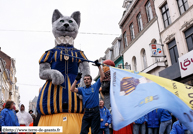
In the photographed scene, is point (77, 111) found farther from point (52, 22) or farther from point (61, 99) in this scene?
point (52, 22)

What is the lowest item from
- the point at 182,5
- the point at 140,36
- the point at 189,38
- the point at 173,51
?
the point at 173,51

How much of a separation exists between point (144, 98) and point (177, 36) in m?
11.3

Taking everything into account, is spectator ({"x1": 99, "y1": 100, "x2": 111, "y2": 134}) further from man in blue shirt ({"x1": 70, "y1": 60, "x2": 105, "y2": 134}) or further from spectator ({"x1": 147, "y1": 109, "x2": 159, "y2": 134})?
man in blue shirt ({"x1": 70, "y1": 60, "x2": 105, "y2": 134})

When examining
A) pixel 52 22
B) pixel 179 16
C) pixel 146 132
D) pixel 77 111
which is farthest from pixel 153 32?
pixel 77 111

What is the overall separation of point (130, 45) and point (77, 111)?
16.4 metres

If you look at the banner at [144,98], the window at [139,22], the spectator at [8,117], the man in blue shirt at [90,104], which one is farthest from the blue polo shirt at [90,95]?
the window at [139,22]

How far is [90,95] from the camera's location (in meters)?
3.69

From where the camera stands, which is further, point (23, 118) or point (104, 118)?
point (23, 118)

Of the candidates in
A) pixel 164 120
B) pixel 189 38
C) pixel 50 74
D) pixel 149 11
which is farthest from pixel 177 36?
pixel 50 74

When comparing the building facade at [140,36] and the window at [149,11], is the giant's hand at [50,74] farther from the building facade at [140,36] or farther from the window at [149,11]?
the window at [149,11]

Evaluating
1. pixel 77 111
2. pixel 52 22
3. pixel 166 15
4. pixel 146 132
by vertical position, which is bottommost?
pixel 146 132

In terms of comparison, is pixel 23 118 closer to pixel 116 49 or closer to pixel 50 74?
pixel 50 74

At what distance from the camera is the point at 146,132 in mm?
6438

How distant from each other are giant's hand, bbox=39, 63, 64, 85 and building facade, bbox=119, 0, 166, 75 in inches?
450
